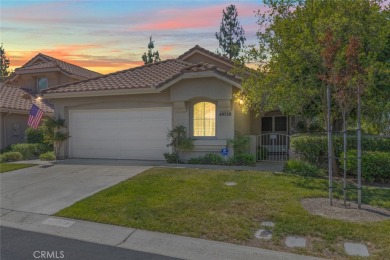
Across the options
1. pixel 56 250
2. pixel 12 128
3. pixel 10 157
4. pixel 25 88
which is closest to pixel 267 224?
pixel 56 250

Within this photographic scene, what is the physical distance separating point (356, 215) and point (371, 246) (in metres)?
1.50

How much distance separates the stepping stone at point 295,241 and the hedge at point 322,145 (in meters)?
6.42

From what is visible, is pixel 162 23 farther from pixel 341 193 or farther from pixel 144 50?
pixel 144 50

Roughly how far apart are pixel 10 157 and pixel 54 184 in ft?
24.5

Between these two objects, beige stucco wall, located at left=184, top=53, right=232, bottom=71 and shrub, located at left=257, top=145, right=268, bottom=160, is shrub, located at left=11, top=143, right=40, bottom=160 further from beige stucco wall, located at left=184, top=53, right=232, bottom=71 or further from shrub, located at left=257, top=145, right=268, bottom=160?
shrub, located at left=257, top=145, right=268, bottom=160

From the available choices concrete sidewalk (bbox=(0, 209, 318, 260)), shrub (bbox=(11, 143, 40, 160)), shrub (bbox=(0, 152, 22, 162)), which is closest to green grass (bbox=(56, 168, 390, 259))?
concrete sidewalk (bbox=(0, 209, 318, 260))

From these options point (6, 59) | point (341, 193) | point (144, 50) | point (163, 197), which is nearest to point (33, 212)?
point (163, 197)

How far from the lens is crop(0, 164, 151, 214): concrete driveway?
8062mm

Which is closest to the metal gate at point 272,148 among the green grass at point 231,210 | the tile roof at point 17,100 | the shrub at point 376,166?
the green grass at point 231,210

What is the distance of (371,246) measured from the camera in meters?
5.29

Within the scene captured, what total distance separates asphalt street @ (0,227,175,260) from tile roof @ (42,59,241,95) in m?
8.72

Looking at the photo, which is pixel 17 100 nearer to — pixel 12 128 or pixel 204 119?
pixel 12 128

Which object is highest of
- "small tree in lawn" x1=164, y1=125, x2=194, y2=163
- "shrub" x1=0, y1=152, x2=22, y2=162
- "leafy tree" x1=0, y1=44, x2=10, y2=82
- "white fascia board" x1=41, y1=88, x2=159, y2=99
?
"leafy tree" x1=0, y1=44, x2=10, y2=82

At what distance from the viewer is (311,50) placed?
32.0ft
